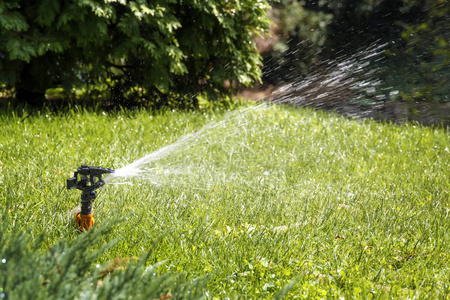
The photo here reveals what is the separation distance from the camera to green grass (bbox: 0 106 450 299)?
2.04m

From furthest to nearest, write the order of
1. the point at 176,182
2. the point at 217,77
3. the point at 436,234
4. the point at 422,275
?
the point at 217,77
the point at 176,182
the point at 436,234
the point at 422,275

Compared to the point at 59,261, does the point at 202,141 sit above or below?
below

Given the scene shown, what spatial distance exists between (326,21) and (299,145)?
10.8 ft

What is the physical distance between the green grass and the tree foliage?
56 cm

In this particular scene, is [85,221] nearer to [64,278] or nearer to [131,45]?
[64,278]

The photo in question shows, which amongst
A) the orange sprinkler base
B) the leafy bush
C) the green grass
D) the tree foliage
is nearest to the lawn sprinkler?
the orange sprinkler base

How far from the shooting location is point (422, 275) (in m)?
2.09

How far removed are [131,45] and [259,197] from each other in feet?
7.38

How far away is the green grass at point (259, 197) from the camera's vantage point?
6.68ft

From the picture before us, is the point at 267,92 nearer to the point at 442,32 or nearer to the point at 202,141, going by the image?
the point at 442,32

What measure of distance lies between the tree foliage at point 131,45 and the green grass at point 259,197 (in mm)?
559

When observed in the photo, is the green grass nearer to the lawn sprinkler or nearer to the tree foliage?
the lawn sprinkler

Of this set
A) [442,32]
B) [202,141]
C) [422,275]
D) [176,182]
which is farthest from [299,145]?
[442,32]

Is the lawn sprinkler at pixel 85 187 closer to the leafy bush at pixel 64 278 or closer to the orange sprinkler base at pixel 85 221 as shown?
the orange sprinkler base at pixel 85 221
